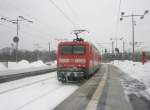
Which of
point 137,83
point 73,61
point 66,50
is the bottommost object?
point 137,83

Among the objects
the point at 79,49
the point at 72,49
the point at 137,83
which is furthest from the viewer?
the point at 72,49

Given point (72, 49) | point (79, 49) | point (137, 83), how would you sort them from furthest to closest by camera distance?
1. point (72, 49)
2. point (79, 49)
3. point (137, 83)

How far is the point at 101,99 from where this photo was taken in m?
10.6

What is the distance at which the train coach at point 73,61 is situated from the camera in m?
18.3

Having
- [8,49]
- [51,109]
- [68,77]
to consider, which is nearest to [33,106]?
[51,109]

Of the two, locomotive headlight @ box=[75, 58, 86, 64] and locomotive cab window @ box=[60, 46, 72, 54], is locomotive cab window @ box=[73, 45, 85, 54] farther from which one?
locomotive headlight @ box=[75, 58, 86, 64]

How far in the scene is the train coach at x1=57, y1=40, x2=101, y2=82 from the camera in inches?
721

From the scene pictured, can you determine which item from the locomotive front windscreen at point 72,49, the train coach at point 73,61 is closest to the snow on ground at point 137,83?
the train coach at point 73,61

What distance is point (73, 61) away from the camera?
18.7 metres

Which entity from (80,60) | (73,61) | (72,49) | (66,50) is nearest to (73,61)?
(73,61)

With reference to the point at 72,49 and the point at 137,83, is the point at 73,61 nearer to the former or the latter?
the point at 72,49

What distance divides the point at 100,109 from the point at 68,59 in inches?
408

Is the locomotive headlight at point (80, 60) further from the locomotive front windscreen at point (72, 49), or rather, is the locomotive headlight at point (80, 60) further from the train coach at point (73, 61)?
the locomotive front windscreen at point (72, 49)

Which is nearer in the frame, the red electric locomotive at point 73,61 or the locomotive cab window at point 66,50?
the red electric locomotive at point 73,61
